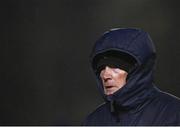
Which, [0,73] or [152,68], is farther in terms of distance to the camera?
[0,73]

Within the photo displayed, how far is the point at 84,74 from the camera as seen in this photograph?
8.84 feet

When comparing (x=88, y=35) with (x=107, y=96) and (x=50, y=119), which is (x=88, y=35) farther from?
(x=107, y=96)

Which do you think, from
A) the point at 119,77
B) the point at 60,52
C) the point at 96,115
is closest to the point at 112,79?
the point at 119,77

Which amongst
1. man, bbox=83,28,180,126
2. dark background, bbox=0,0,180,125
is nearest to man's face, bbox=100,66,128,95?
man, bbox=83,28,180,126

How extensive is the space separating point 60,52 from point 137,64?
1635mm

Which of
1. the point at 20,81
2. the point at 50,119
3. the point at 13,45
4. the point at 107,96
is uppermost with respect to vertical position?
the point at 107,96

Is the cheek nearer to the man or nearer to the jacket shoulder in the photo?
the man

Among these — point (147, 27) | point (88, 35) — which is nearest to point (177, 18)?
point (147, 27)

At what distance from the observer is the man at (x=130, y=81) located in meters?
1.06

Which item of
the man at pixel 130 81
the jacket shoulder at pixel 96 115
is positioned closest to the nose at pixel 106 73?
the man at pixel 130 81

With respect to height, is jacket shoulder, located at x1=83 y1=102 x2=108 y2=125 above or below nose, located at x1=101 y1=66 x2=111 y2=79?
below

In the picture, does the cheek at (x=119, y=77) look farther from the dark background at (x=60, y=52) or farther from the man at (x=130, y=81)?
the dark background at (x=60, y=52)

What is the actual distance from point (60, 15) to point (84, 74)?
351 mm

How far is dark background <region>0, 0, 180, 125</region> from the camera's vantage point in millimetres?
→ 2617
